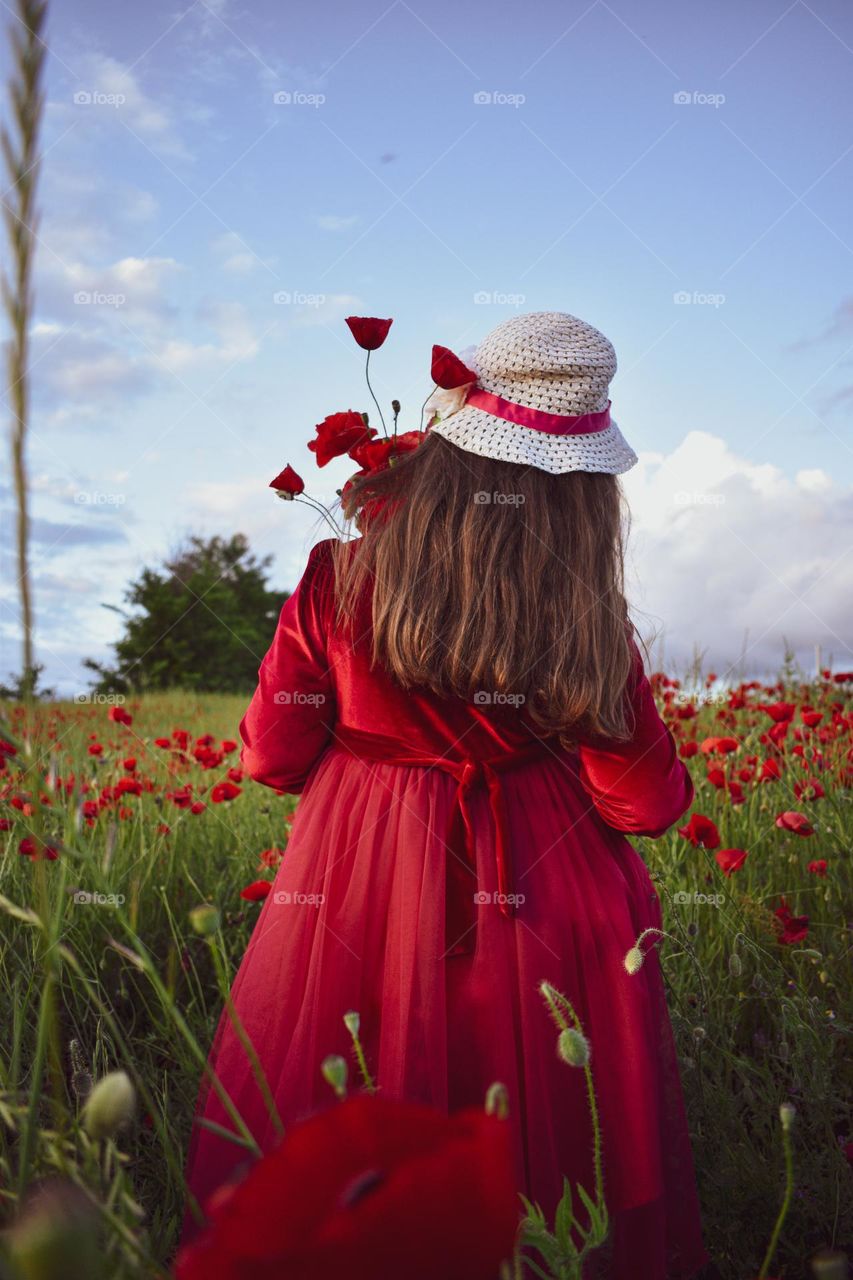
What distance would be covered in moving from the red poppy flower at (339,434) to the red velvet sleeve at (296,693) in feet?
0.70

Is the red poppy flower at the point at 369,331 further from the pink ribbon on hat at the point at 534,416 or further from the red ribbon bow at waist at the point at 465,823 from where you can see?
the red ribbon bow at waist at the point at 465,823

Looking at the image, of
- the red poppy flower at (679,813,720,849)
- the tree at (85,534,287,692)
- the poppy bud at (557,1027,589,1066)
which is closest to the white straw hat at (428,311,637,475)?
the red poppy flower at (679,813,720,849)

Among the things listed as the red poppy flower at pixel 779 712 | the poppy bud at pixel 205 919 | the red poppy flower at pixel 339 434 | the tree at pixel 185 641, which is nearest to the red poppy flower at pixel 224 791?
the red poppy flower at pixel 339 434

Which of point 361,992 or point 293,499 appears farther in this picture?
point 293,499

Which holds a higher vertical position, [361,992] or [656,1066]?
[361,992]

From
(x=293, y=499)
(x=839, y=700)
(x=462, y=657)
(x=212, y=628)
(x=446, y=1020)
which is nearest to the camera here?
(x=446, y=1020)

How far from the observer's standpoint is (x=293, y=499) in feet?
6.63

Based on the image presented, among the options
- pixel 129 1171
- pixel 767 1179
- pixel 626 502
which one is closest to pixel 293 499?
pixel 626 502

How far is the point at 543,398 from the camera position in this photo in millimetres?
1987

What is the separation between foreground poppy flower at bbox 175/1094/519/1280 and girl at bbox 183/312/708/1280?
1.30 metres

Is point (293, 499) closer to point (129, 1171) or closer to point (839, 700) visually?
point (129, 1171)

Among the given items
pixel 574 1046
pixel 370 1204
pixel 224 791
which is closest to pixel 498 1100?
pixel 370 1204

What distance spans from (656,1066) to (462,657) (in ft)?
2.74

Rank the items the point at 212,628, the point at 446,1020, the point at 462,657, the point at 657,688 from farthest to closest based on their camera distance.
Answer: the point at 212,628 < the point at 657,688 < the point at 462,657 < the point at 446,1020
